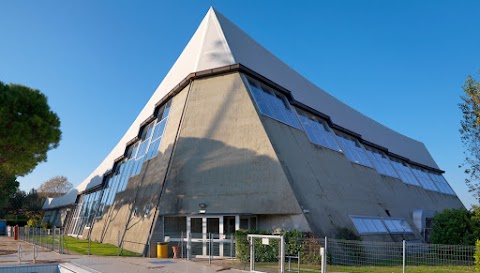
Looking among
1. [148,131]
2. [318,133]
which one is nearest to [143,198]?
[148,131]

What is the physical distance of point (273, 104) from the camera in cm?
2450

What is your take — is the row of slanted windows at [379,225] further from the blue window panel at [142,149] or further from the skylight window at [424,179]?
the skylight window at [424,179]

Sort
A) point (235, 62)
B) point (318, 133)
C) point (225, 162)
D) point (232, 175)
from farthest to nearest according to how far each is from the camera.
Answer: point (318, 133)
point (235, 62)
point (225, 162)
point (232, 175)

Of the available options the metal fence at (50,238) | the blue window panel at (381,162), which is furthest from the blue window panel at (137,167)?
the blue window panel at (381,162)

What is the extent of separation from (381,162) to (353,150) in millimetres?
6588

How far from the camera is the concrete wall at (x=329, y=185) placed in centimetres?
2025

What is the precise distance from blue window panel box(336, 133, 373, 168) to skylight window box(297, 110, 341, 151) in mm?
1458

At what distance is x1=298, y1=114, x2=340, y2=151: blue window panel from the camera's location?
88.5 feet

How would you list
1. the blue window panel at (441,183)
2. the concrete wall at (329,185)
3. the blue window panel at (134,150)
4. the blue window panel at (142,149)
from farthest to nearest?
1. the blue window panel at (441,183)
2. the blue window panel at (134,150)
3. the blue window panel at (142,149)
4. the concrete wall at (329,185)

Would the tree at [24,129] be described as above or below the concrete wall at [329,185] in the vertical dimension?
above

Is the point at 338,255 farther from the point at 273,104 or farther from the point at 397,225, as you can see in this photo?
the point at 397,225

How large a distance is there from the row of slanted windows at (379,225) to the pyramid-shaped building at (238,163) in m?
0.09

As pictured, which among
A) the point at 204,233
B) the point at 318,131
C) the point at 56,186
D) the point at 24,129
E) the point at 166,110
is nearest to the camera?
the point at 204,233

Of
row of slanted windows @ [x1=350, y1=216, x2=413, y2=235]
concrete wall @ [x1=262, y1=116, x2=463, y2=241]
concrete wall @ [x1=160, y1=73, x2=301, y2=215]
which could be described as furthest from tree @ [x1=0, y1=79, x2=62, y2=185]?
row of slanted windows @ [x1=350, y1=216, x2=413, y2=235]
